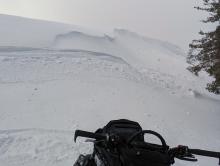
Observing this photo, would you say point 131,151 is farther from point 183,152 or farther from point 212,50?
point 212,50

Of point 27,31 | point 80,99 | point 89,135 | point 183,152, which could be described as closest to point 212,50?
point 80,99

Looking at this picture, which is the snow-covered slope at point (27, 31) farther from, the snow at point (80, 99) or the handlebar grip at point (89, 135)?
the handlebar grip at point (89, 135)

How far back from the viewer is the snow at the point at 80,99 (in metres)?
7.40

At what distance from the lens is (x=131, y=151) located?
2.73 meters

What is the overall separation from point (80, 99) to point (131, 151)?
7.35 meters

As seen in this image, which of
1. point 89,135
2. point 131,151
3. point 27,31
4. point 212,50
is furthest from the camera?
point 27,31

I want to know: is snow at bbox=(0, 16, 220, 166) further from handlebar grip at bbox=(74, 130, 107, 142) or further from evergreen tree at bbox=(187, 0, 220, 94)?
handlebar grip at bbox=(74, 130, 107, 142)

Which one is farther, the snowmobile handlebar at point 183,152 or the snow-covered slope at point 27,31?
the snow-covered slope at point 27,31

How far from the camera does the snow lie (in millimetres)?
7395

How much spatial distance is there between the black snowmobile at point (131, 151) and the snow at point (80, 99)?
3714 millimetres

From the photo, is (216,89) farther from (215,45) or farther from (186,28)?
(186,28)

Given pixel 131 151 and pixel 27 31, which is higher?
pixel 131 151

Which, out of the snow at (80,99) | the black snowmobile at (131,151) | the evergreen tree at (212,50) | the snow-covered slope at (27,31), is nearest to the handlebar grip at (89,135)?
the black snowmobile at (131,151)

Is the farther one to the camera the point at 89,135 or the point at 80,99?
the point at 80,99
